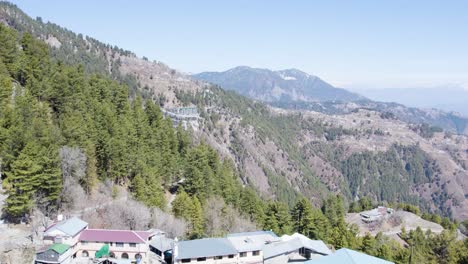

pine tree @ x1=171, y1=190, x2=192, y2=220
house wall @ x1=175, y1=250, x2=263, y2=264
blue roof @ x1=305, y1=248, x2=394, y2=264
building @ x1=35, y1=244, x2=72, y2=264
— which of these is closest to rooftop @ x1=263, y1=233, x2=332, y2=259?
house wall @ x1=175, y1=250, x2=263, y2=264

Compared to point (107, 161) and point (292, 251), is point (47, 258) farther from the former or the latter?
point (292, 251)

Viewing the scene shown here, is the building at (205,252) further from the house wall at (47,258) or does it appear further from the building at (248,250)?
the house wall at (47,258)

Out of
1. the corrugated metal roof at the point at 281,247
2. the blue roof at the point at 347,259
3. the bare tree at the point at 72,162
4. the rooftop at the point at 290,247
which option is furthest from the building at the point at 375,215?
the bare tree at the point at 72,162

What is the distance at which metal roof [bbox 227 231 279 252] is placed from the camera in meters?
53.5

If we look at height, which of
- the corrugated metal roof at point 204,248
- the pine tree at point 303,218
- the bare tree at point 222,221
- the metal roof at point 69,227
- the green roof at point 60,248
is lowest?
the pine tree at point 303,218

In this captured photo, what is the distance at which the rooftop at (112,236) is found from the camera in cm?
4959

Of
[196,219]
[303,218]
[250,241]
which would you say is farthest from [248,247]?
[303,218]

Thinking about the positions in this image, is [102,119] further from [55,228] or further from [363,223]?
[363,223]

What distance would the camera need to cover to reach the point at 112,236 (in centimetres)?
5003

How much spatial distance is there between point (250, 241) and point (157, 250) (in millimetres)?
11930

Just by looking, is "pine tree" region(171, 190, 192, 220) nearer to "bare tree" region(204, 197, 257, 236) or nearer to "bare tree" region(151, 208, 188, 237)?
"bare tree" region(151, 208, 188, 237)

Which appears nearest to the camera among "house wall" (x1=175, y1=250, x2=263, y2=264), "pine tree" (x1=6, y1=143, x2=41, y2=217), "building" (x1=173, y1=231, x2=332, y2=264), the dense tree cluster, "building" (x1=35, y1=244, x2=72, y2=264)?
"building" (x1=35, y1=244, x2=72, y2=264)

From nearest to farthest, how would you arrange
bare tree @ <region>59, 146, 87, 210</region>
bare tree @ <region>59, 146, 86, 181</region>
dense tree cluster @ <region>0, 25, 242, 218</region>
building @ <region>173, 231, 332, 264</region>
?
1. building @ <region>173, 231, 332, 264</region>
2. dense tree cluster @ <region>0, 25, 242, 218</region>
3. bare tree @ <region>59, 146, 87, 210</region>
4. bare tree @ <region>59, 146, 86, 181</region>

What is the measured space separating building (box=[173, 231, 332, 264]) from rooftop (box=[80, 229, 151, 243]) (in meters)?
4.56
